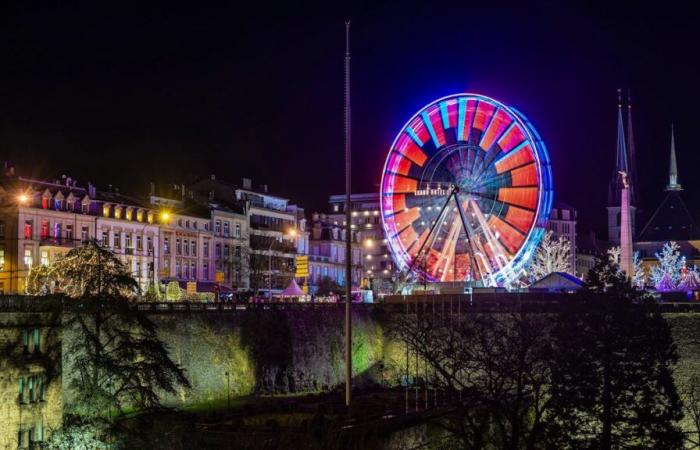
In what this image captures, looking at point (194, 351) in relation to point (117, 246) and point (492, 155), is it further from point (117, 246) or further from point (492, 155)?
point (117, 246)

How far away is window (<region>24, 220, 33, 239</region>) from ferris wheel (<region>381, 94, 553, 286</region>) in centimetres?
2948

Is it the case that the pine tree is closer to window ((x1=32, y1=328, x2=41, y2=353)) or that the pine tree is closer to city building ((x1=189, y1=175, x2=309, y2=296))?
window ((x1=32, y1=328, x2=41, y2=353))

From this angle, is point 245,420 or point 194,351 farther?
point 194,351

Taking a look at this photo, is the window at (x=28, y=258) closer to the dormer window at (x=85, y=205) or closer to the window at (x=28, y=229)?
the window at (x=28, y=229)

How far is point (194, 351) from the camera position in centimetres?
6338

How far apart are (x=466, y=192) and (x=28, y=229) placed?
3655cm

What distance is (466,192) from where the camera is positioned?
8175 centimetres

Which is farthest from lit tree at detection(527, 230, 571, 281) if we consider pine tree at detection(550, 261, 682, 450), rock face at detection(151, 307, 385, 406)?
pine tree at detection(550, 261, 682, 450)

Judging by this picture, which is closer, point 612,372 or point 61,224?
point 612,372

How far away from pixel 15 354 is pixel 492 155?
43.9 meters

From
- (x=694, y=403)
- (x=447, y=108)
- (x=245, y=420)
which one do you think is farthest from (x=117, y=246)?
(x=694, y=403)

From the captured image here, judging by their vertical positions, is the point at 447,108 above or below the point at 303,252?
above

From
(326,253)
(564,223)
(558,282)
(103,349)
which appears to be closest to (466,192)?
(558,282)

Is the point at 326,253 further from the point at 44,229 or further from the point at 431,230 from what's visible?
the point at 431,230
